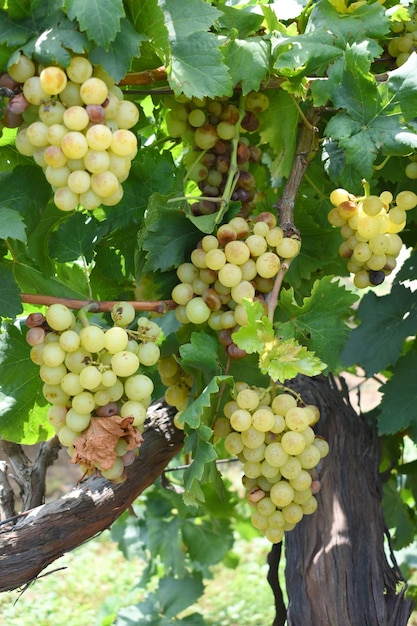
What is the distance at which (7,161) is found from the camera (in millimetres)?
1106

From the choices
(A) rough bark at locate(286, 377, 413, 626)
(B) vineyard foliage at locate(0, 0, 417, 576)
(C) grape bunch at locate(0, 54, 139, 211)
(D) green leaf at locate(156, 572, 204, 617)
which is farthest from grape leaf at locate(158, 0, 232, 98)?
(D) green leaf at locate(156, 572, 204, 617)

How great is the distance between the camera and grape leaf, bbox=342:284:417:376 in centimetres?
144

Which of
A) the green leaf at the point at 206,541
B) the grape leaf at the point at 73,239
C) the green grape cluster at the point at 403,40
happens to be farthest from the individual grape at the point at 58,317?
the green leaf at the point at 206,541

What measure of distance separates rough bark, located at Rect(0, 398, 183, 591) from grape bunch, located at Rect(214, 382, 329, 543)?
29 cm

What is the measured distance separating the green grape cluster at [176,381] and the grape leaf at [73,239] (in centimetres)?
20

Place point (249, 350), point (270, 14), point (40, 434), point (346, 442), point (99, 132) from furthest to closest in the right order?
point (346, 442), point (40, 434), point (270, 14), point (249, 350), point (99, 132)

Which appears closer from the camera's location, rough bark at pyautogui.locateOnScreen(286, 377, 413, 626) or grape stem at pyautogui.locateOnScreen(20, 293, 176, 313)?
grape stem at pyautogui.locateOnScreen(20, 293, 176, 313)

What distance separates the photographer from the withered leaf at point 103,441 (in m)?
0.89

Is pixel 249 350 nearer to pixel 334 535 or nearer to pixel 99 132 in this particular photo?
pixel 99 132

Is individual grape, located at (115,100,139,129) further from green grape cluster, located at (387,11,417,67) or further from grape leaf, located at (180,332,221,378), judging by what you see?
green grape cluster, located at (387,11,417,67)

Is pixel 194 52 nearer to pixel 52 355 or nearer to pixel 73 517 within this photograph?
pixel 52 355

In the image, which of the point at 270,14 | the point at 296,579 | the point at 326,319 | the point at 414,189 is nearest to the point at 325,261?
the point at 414,189

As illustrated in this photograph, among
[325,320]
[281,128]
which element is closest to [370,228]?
[325,320]

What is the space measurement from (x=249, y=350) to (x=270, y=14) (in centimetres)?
48
